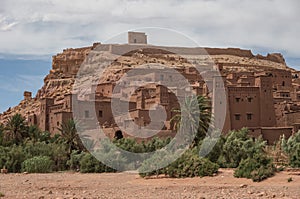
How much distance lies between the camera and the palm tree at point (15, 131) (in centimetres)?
3650

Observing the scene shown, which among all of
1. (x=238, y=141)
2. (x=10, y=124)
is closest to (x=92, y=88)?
(x=10, y=124)

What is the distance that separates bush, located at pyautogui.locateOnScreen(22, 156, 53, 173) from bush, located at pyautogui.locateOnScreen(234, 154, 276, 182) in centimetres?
1325

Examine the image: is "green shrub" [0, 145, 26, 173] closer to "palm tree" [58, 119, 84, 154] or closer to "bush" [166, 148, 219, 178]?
"palm tree" [58, 119, 84, 154]

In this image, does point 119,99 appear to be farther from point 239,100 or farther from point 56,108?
point 239,100

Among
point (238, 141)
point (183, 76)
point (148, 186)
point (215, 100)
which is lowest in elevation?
point (148, 186)

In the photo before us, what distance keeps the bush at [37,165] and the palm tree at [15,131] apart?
6629 mm

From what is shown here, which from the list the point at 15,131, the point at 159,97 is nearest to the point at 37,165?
the point at 15,131

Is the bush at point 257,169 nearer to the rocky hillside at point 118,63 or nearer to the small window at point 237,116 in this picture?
the small window at point 237,116

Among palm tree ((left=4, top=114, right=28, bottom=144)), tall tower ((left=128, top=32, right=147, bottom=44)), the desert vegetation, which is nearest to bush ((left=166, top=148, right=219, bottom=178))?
the desert vegetation

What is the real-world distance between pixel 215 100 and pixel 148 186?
17700mm

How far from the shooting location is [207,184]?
798 inches

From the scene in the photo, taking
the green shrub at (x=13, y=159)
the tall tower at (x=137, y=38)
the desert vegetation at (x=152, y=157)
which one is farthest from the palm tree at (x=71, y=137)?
the tall tower at (x=137, y=38)

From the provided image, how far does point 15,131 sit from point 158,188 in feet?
67.2

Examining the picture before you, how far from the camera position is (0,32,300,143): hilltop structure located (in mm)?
37906
